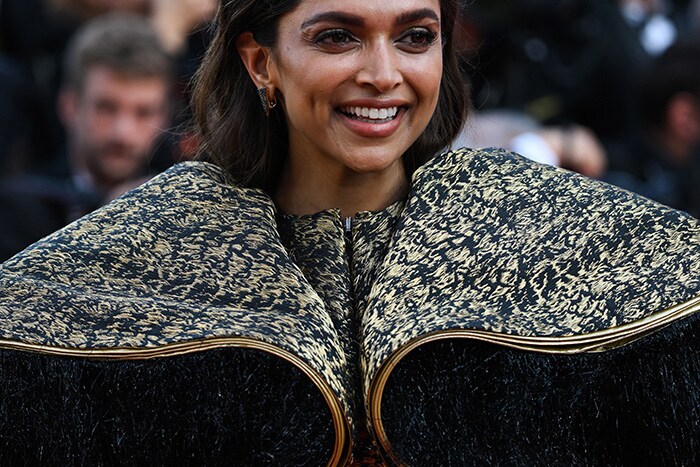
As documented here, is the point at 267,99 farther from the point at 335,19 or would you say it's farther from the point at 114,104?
the point at 114,104

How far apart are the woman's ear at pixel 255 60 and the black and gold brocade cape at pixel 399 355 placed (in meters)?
0.52

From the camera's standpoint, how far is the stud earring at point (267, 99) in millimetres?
3545

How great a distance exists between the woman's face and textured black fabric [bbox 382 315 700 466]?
0.57 m

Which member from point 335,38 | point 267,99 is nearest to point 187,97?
point 267,99

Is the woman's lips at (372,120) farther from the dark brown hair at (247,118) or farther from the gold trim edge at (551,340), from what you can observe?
the gold trim edge at (551,340)

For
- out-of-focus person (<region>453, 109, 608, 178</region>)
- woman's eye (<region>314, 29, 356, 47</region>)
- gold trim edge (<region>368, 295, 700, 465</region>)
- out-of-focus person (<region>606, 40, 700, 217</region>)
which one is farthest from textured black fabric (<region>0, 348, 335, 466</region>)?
out-of-focus person (<region>606, 40, 700, 217</region>)

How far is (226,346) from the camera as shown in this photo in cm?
303

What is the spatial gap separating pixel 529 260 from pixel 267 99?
2.59ft

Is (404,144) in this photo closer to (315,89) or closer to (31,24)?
(315,89)

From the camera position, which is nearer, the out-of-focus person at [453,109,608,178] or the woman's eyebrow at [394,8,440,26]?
the woman's eyebrow at [394,8,440,26]

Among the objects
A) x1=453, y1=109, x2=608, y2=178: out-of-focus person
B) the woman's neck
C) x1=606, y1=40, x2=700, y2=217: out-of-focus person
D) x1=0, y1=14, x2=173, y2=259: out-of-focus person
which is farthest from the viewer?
x1=606, y1=40, x2=700, y2=217: out-of-focus person

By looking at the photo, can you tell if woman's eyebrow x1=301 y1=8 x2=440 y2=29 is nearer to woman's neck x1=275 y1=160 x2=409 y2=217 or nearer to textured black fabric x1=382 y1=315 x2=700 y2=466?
woman's neck x1=275 y1=160 x2=409 y2=217

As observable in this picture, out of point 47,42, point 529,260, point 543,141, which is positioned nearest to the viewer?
point 529,260

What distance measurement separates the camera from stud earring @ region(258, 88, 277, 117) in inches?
140
